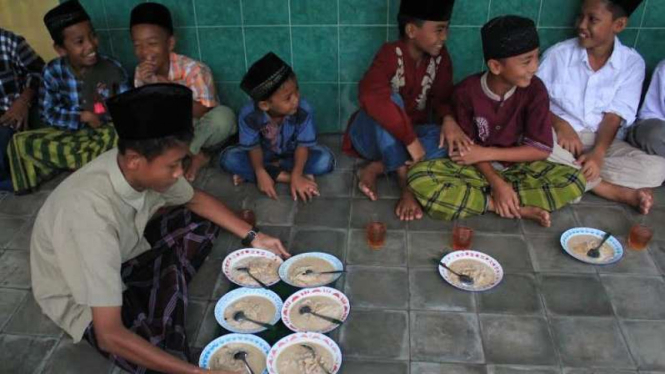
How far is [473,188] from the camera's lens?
9.59 feet

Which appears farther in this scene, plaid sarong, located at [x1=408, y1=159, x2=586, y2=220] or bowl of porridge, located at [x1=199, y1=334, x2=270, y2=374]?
plaid sarong, located at [x1=408, y1=159, x2=586, y2=220]

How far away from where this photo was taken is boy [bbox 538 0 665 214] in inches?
119

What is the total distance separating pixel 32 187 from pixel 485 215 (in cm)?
262

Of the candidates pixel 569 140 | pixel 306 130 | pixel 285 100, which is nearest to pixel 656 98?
pixel 569 140

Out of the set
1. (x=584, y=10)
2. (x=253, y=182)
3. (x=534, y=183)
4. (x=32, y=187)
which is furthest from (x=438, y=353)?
(x=32, y=187)

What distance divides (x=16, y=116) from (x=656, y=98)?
3876mm

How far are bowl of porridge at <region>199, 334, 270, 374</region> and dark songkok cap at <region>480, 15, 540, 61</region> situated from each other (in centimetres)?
176

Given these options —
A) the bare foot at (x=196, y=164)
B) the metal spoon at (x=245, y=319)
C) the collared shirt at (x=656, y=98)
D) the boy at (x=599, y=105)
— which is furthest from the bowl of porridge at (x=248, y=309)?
the collared shirt at (x=656, y=98)

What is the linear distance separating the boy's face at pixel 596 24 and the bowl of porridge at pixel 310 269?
185 centimetres

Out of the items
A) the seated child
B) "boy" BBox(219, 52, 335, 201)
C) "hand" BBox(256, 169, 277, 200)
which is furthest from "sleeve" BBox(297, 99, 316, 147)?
the seated child

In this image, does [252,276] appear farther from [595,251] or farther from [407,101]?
[595,251]

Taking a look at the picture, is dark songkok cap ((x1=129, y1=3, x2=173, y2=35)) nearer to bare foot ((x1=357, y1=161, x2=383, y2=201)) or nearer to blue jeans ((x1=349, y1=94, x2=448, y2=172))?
blue jeans ((x1=349, y1=94, x2=448, y2=172))

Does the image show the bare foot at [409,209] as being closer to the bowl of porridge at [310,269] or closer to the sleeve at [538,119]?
the bowl of porridge at [310,269]

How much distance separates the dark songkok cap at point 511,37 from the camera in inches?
104
